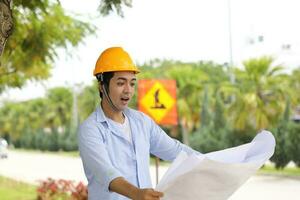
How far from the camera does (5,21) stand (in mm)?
3229

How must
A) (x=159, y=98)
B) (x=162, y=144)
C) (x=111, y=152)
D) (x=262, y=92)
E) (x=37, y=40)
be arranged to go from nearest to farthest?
(x=111, y=152), (x=162, y=144), (x=37, y=40), (x=159, y=98), (x=262, y=92)

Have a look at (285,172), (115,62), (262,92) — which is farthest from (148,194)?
(262,92)

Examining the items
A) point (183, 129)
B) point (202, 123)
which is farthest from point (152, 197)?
point (183, 129)

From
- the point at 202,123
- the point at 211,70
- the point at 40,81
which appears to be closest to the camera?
the point at 40,81

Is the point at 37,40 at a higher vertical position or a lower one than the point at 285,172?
higher

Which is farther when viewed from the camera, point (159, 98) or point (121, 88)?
point (159, 98)

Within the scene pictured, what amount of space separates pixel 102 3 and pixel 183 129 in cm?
3021

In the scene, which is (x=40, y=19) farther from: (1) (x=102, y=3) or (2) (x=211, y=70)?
(2) (x=211, y=70)

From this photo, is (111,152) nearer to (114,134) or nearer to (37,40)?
(114,134)

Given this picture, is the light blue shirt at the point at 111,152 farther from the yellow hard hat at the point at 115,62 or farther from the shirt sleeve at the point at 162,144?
the yellow hard hat at the point at 115,62

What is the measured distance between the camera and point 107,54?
7.97 ft

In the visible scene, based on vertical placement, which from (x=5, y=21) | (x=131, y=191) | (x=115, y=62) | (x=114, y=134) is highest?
(x=5, y=21)

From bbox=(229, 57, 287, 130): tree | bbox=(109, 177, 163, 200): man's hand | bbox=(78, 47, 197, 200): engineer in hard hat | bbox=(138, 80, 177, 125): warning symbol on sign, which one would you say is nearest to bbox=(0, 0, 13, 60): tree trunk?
bbox=(78, 47, 197, 200): engineer in hard hat

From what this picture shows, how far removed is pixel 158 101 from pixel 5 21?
7840 mm
